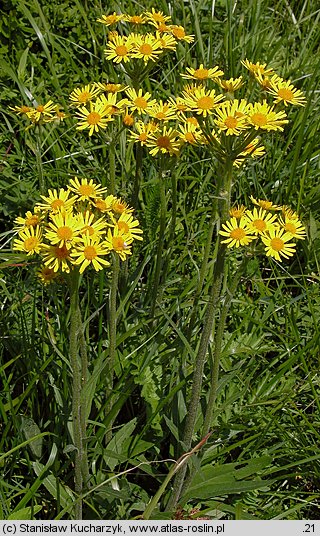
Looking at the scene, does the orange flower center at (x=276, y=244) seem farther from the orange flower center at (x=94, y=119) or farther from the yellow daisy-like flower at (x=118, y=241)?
the orange flower center at (x=94, y=119)

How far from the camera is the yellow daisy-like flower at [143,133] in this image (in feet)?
6.69

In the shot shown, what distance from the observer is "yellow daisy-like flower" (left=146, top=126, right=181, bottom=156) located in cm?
200

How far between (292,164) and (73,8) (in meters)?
1.53

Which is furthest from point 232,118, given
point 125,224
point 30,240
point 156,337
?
point 156,337

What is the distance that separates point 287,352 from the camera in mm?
2412

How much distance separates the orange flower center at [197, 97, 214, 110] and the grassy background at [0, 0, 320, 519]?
11.3 inches

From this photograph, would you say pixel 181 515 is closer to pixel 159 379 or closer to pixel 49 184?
pixel 159 379

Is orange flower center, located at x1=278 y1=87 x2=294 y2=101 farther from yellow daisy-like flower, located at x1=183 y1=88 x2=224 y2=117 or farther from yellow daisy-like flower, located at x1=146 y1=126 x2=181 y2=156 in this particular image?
yellow daisy-like flower, located at x1=146 y1=126 x2=181 y2=156

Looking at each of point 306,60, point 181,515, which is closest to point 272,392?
point 181,515

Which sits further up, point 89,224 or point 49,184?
point 49,184

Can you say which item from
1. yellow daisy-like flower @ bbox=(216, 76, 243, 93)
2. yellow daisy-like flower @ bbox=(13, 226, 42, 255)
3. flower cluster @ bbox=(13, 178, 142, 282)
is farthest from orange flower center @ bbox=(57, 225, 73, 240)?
yellow daisy-like flower @ bbox=(216, 76, 243, 93)

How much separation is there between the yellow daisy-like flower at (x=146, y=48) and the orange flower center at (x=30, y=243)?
2.48ft

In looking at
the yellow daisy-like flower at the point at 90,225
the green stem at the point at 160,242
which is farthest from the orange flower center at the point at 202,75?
the yellow daisy-like flower at the point at 90,225

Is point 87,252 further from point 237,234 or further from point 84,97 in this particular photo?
point 84,97
